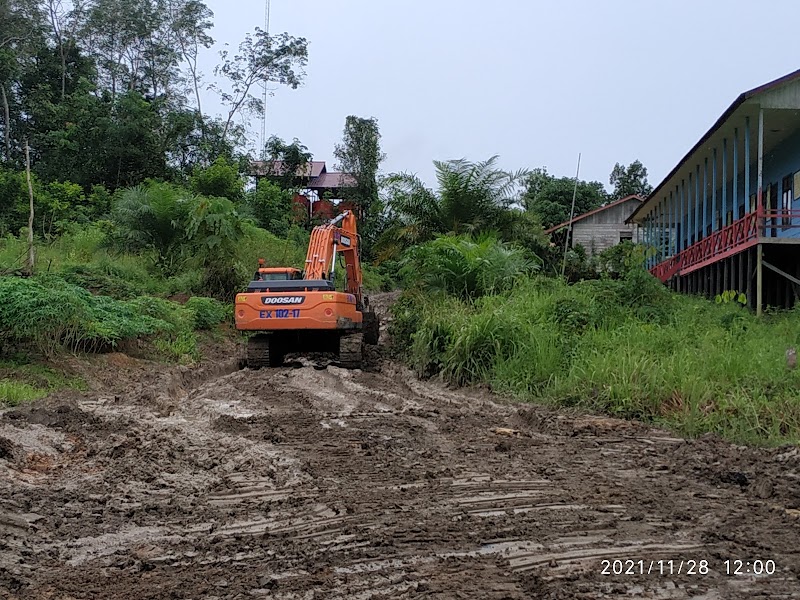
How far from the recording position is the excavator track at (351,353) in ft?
40.1

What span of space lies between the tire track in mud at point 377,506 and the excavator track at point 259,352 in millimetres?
5087

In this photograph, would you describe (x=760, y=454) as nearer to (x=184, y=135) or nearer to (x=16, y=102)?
(x=184, y=135)

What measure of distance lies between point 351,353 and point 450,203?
9.86 metres

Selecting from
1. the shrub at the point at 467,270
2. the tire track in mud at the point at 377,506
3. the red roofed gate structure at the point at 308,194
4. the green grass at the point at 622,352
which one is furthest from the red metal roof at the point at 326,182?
the tire track in mud at the point at 377,506

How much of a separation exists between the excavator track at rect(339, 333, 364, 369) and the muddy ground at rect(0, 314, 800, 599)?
4.35 metres

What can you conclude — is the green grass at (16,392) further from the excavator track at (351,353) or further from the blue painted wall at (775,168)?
the blue painted wall at (775,168)

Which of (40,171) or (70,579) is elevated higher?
(40,171)

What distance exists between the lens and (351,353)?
12227 mm

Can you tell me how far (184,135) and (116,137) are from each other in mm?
3665

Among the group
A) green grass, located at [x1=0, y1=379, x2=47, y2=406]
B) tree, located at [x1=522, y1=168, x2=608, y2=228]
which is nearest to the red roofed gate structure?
tree, located at [x1=522, y1=168, x2=608, y2=228]

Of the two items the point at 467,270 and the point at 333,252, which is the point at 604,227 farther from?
the point at 333,252

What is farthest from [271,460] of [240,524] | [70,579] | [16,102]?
[16,102]

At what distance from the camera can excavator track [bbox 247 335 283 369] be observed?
1276 centimetres

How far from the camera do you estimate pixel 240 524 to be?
407 cm
